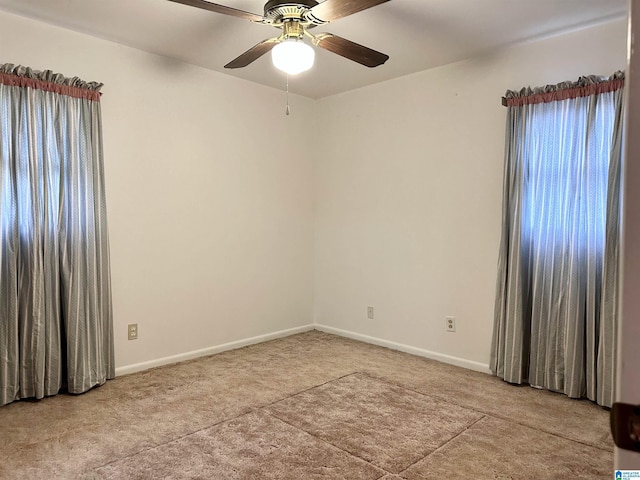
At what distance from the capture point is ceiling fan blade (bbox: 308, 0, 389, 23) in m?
2.10

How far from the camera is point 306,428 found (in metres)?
2.63

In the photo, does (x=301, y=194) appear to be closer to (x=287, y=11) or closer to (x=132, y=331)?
(x=132, y=331)

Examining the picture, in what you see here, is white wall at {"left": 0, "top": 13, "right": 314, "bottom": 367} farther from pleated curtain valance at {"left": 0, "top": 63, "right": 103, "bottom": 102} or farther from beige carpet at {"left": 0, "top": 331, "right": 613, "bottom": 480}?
beige carpet at {"left": 0, "top": 331, "right": 613, "bottom": 480}

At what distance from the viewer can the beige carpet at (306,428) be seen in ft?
7.25

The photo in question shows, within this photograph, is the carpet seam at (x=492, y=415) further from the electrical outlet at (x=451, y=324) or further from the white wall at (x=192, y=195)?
the white wall at (x=192, y=195)

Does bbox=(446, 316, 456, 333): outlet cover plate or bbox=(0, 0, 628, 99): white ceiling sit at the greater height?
bbox=(0, 0, 628, 99): white ceiling

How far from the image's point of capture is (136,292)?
11.8 feet

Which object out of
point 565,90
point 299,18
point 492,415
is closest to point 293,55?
point 299,18

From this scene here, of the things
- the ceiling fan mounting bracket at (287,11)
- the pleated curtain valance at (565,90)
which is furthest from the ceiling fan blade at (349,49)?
the pleated curtain valance at (565,90)

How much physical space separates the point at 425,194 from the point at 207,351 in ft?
7.81

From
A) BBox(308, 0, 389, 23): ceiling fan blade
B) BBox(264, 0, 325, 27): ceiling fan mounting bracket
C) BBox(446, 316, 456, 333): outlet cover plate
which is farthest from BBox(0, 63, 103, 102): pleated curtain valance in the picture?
BBox(446, 316, 456, 333): outlet cover plate

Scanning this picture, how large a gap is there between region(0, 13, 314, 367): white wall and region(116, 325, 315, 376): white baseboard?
0.04 metres

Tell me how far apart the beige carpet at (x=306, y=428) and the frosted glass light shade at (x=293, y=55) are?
6.56ft

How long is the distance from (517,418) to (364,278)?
2.07 metres
